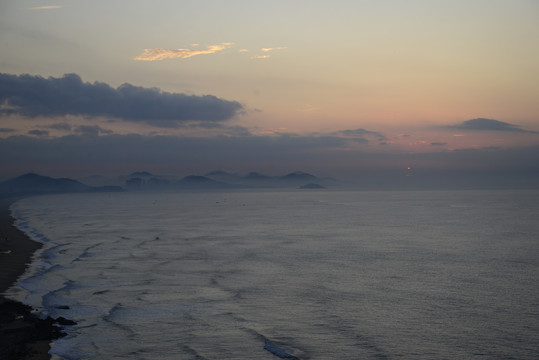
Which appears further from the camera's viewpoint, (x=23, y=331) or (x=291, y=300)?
(x=291, y=300)

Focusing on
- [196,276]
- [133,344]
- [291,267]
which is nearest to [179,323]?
[133,344]

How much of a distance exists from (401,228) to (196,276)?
42.8 m

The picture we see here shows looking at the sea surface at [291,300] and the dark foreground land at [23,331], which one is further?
the sea surface at [291,300]

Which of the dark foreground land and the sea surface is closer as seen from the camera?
the dark foreground land

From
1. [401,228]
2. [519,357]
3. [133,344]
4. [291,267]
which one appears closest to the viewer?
[519,357]

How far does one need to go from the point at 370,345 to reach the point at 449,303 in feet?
25.7

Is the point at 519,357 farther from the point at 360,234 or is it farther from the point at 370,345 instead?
the point at 360,234

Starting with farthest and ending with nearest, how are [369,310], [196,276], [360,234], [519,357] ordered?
[360,234] → [196,276] → [369,310] → [519,357]

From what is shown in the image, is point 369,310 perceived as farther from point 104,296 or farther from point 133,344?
point 104,296

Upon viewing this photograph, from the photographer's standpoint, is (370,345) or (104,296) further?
(104,296)

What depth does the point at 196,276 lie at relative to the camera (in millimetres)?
30547

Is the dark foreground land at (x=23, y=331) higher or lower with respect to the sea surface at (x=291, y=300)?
higher

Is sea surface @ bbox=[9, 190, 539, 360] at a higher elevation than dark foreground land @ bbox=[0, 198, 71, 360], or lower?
lower

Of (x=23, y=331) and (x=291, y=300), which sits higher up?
(x=23, y=331)
